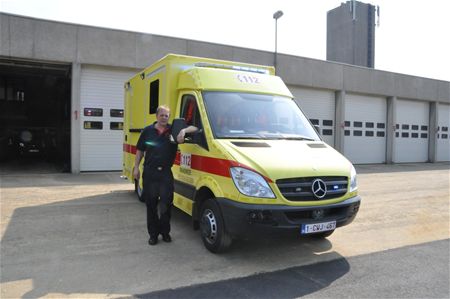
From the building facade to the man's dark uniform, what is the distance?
30.9ft

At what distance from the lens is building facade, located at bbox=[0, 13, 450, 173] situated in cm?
1347

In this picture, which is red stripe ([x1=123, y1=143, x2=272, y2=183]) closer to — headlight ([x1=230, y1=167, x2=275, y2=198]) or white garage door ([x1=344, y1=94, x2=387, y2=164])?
headlight ([x1=230, y1=167, x2=275, y2=198])

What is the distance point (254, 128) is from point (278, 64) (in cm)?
1294

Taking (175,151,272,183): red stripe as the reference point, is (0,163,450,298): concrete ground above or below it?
below

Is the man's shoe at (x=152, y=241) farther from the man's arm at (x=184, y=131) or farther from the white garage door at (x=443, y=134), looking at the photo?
the white garage door at (x=443, y=134)

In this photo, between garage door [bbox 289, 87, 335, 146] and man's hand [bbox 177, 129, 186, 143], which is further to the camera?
garage door [bbox 289, 87, 335, 146]

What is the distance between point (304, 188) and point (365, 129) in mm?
17683

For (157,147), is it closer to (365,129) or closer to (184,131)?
(184,131)

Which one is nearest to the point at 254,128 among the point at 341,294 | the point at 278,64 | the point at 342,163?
the point at 342,163

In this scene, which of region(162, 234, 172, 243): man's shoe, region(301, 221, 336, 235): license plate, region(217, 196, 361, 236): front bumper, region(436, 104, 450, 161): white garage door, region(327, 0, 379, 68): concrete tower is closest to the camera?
region(217, 196, 361, 236): front bumper

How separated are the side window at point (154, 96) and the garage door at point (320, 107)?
40.9ft

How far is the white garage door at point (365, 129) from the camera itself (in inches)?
798

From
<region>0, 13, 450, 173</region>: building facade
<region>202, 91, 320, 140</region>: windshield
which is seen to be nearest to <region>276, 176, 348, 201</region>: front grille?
<region>202, 91, 320, 140</region>: windshield

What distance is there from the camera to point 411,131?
2284 cm
